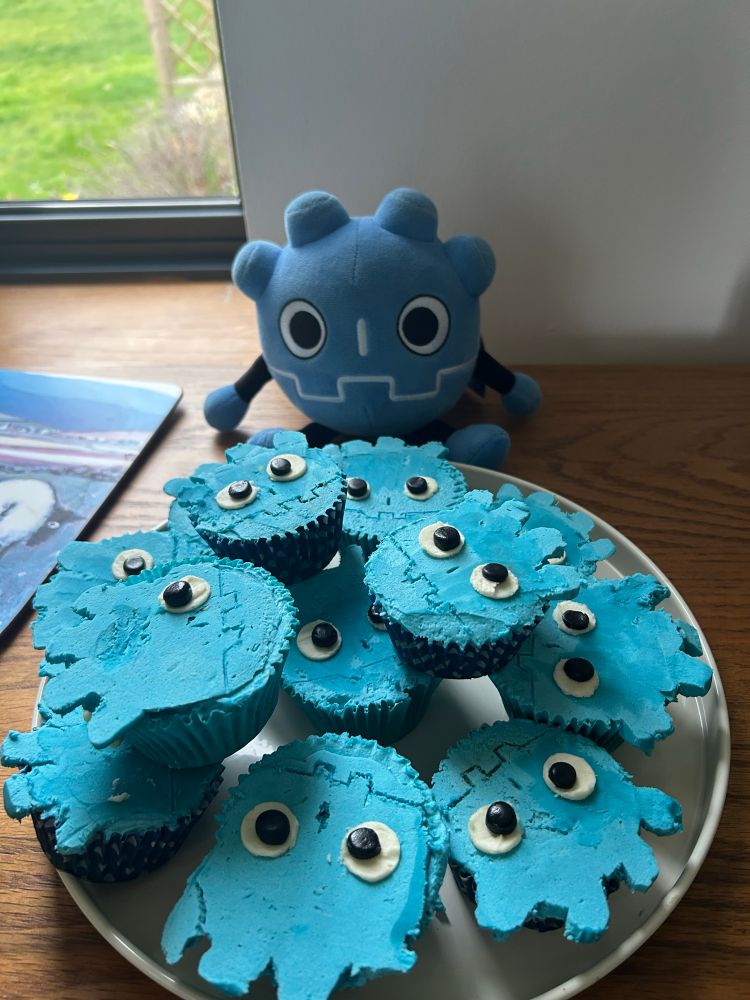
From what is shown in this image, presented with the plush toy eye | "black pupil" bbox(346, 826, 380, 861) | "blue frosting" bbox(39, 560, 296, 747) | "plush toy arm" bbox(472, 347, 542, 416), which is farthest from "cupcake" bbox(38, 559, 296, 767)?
"plush toy arm" bbox(472, 347, 542, 416)

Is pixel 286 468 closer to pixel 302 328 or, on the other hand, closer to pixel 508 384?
pixel 302 328

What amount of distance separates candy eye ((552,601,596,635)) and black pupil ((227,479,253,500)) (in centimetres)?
28

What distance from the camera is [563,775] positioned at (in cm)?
55

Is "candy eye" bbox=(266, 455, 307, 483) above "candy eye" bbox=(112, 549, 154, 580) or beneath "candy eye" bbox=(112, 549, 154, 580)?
above

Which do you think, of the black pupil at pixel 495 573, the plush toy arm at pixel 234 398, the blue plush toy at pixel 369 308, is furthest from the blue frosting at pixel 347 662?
the plush toy arm at pixel 234 398

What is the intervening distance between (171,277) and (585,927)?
1.10 m

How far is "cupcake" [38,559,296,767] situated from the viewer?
1.78 ft

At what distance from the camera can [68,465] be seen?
3.18ft

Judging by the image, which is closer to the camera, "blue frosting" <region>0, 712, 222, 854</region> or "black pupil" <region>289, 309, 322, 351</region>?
"blue frosting" <region>0, 712, 222, 854</region>

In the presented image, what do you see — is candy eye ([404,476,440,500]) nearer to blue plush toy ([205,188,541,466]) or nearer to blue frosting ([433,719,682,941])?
blue plush toy ([205,188,541,466])

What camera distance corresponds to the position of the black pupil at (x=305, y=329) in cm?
83

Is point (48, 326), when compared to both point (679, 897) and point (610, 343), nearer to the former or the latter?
point (610, 343)

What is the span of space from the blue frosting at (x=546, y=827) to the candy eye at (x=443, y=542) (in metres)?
0.13

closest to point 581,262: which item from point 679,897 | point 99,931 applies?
point 679,897
